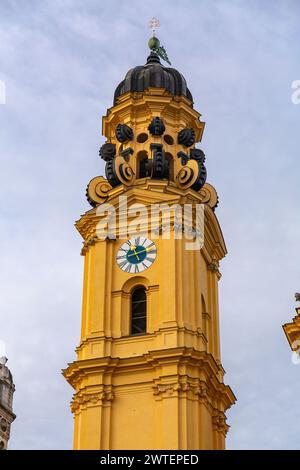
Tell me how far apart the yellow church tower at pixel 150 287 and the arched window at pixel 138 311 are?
0.04 metres

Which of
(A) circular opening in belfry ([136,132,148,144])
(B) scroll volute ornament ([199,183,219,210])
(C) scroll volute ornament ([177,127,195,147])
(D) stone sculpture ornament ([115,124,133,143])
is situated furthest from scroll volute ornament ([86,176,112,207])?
(B) scroll volute ornament ([199,183,219,210])

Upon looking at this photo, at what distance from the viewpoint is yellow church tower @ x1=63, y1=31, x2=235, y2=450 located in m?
38.1

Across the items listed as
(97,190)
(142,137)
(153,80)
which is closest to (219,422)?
(97,190)

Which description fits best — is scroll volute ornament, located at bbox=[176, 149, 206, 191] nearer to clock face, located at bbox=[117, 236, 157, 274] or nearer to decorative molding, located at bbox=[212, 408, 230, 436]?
clock face, located at bbox=[117, 236, 157, 274]

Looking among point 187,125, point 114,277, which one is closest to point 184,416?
point 114,277

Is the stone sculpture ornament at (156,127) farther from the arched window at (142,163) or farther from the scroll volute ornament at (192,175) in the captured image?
the scroll volute ornament at (192,175)

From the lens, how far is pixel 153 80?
46.8 metres

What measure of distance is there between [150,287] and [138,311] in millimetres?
958

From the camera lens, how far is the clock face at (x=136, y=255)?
135ft

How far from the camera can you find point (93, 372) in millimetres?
39031

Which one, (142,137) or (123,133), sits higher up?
(142,137)

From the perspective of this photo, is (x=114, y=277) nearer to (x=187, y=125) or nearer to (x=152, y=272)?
(x=152, y=272)

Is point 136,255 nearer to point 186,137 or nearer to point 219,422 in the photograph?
point 186,137

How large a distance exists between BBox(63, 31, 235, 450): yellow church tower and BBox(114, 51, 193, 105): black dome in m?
0.05
